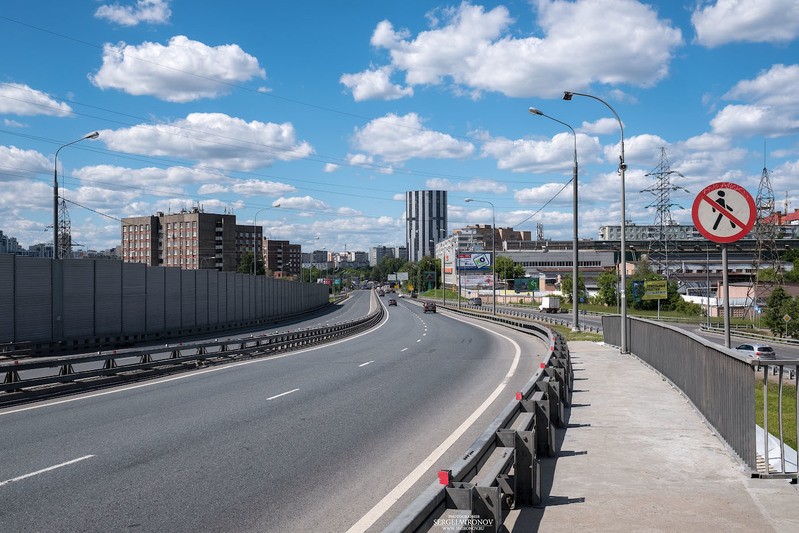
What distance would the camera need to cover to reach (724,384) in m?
9.70

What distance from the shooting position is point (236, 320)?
200 ft

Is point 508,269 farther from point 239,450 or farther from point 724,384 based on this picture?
point 724,384

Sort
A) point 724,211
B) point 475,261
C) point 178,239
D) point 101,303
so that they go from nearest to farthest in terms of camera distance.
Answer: point 724,211 < point 101,303 < point 178,239 < point 475,261

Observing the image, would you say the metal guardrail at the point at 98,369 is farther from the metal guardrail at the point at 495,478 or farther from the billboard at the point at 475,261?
the billboard at the point at 475,261

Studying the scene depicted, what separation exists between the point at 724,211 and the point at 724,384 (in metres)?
2.45

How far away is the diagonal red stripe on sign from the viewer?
1020 cm

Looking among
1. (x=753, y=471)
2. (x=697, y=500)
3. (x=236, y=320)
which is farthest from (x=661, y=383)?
(x=236, y=320)

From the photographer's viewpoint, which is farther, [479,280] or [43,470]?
[479,280]

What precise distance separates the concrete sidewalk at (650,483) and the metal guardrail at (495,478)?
0.26m

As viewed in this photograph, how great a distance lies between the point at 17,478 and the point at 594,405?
9909 mm

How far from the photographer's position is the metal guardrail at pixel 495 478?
505 centimetres

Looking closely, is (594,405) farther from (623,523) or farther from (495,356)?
(495,356)

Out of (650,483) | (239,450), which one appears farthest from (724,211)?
(239,450)

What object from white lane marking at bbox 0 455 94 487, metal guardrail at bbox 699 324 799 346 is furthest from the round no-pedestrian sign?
metal guardrail at bbox 699 324 799 346
